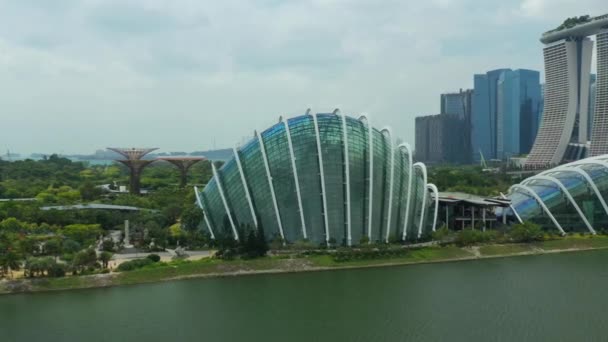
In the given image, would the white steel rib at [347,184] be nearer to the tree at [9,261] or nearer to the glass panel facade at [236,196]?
the glass panel facade at [236,196]

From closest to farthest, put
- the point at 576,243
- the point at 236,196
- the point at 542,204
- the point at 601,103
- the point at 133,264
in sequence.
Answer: the point at 133,264
the point at 236,196
the point at 576,243
the point at 542,204
the point at 601,103

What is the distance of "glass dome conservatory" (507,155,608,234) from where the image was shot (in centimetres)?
5978

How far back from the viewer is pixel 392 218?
52.4 metres

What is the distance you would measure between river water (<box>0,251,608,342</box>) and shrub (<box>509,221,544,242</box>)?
10528mm

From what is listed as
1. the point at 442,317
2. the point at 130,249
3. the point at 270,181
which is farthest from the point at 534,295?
the point at 130,249

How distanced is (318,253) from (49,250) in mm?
20572

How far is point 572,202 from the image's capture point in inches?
2359

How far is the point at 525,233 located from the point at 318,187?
64.2 ft

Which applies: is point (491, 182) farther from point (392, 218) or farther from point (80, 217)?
point (80, 217)

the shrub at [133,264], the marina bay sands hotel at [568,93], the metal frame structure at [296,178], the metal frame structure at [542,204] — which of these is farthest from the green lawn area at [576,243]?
the marina bay sands hotel at [568,93]

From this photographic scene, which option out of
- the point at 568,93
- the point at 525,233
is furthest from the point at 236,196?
the point at 568,93

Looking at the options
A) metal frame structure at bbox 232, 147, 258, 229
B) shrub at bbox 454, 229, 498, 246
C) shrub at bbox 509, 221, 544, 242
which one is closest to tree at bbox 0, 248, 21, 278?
metal frame structure at bbox 232, 147, 258, 229

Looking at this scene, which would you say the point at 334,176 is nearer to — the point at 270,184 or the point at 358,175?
the point at 358,175

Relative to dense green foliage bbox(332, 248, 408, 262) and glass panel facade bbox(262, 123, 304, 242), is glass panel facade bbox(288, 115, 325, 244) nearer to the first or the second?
glass panel facade bbox(262, 123, 304, 242)
